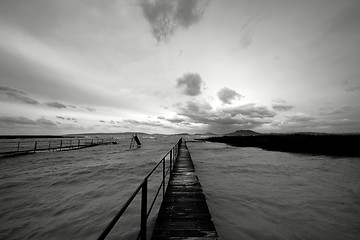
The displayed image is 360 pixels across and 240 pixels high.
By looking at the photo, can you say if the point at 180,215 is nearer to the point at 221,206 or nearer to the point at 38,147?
the point at 221,206

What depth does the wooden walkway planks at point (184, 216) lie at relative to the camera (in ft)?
10.8

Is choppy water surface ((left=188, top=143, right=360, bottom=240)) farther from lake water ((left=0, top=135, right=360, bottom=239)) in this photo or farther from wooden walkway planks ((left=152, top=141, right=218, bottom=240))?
wooden walkway planks ((left=152, top=141, right=218, bottom=240))

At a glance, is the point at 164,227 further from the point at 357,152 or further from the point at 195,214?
the point at 357,152

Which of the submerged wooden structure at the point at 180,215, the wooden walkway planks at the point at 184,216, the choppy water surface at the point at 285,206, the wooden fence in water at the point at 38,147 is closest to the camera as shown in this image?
the submerged wooden structure at the point at 180,215

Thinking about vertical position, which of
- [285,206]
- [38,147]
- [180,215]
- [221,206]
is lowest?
[38,147]

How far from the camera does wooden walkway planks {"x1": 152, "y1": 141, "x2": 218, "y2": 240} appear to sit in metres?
3.30

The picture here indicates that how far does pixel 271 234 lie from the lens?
4625 mm

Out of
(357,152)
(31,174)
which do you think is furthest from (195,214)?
(357,152)

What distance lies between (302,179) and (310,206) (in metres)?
4.50

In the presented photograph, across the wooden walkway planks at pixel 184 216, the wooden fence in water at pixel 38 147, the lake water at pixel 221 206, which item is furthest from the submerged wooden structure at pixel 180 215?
the wooden fence in water at pixel 38 147

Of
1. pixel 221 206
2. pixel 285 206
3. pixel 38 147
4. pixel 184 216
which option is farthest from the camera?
pixel 38 147

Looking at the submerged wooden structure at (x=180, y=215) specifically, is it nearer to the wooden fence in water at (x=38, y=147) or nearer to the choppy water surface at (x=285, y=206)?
the choppy water surface at (x=285, y=206)

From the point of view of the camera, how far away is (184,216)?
4020mm

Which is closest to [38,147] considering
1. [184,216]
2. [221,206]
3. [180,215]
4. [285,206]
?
[221,206]
